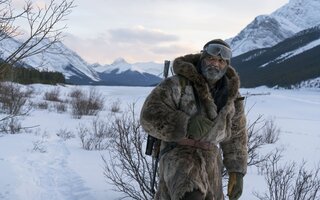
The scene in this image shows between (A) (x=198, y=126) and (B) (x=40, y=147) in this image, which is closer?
(A) (x=198, y=126)

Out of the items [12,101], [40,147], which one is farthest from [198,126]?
[40,147]

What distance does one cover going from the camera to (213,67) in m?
3.87

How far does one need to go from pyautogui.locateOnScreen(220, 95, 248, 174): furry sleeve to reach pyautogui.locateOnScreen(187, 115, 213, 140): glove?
443 millimetres

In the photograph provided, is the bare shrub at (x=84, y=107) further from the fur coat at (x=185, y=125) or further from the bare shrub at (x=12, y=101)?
the fur coat at (x=185, y=125)

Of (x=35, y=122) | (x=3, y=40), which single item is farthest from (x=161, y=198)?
(x=35, y=122)

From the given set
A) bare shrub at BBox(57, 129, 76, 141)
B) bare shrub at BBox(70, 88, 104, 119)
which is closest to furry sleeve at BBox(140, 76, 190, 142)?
bare shrub at BBox(57, 129, 76, 141)

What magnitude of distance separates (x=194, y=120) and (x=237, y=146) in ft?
1.98

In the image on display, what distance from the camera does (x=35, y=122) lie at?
16688 mm

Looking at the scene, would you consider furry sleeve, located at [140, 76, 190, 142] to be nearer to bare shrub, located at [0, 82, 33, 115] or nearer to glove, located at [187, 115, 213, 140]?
glove, located at [187, 115, 213, 140]

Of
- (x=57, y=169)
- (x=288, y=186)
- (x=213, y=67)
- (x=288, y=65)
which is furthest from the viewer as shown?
(x=288, y=65)

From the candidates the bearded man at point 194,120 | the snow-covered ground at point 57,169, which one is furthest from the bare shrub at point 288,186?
the bearded man at point 194,120

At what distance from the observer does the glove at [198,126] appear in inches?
145

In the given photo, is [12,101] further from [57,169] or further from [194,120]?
[194,120]

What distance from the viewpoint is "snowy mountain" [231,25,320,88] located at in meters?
95.5
